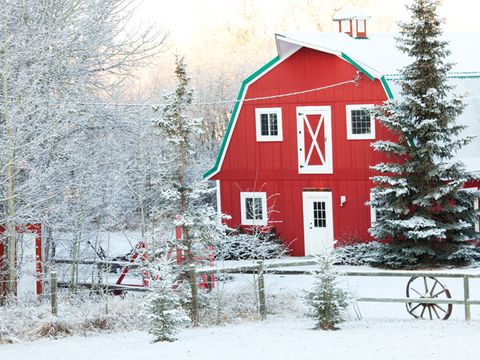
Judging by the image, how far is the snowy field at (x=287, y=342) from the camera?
1334cm

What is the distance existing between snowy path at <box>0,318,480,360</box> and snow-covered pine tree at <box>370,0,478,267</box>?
8.84m

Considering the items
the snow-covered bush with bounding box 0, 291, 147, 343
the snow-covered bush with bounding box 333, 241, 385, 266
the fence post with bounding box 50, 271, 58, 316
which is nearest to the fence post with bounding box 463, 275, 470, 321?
the snow-covered bush with bounding box 0, 291, 147, 343

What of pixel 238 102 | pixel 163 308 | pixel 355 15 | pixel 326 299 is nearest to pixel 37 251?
pixel 163 308

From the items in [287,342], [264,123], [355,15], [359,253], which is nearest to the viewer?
[287,342]

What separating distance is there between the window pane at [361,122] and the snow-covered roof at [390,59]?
101cm

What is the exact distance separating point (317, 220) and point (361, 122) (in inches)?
121

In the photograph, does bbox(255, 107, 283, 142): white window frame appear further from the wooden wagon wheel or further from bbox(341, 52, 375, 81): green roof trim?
the wooden wagon wheel

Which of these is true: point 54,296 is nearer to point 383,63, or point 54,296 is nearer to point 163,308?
point 163,308

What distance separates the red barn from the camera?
27156mm

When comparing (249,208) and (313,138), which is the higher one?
(313,138)

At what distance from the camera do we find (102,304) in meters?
17.2

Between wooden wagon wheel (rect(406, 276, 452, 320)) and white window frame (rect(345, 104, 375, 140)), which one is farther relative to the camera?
white window frame (rect(345, 104, 375, 140))

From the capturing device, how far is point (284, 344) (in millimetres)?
14125

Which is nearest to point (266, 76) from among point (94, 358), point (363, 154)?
point (363, 154)
